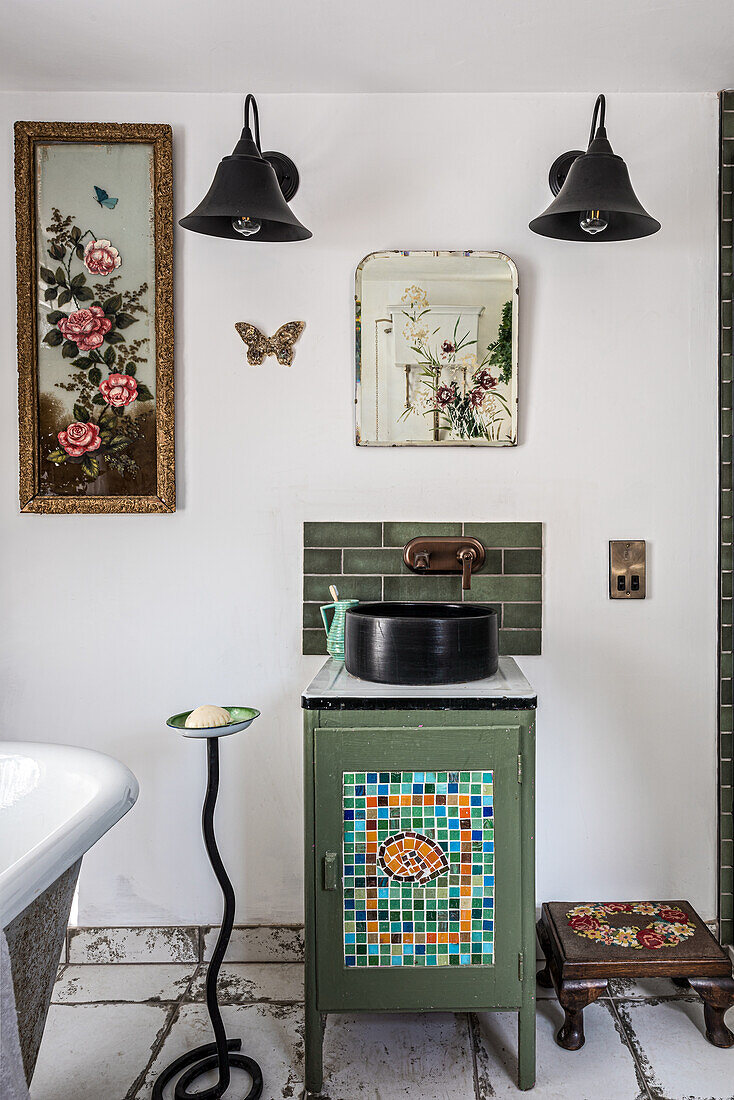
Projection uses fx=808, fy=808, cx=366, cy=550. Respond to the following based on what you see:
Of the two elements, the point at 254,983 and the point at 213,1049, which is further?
the point at 254,983

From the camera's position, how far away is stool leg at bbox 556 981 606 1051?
1921 millimetres

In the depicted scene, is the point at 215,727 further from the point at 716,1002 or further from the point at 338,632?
the point at 716,1002

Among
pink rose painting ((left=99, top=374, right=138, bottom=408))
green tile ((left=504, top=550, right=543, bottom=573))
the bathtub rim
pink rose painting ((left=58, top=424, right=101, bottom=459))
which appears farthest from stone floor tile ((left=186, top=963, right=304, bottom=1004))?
pink rose painting ((left=99, top=374, right=138, bottom=408))

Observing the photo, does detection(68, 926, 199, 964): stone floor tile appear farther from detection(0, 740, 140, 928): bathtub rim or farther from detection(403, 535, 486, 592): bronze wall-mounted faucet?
detection(403, 535, 486, 592): bronze wall-mounted faucet

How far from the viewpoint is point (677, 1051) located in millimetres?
1913

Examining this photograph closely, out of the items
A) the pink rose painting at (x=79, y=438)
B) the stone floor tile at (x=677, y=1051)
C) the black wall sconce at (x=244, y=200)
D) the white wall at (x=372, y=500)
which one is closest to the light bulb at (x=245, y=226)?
the black wall sconce at (x=244, y=200)

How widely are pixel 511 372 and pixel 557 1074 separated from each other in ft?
5.74

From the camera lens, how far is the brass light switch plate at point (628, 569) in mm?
2293

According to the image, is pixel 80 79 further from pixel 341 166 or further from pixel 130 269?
pixel 341 166

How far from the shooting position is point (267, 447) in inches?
90.9

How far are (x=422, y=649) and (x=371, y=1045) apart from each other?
3.23 ft

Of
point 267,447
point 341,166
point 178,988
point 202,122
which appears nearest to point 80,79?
point 202,122

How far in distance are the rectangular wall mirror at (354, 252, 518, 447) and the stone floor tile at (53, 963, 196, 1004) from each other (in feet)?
5.15

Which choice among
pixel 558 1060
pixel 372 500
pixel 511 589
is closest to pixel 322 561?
pixel 372 500
